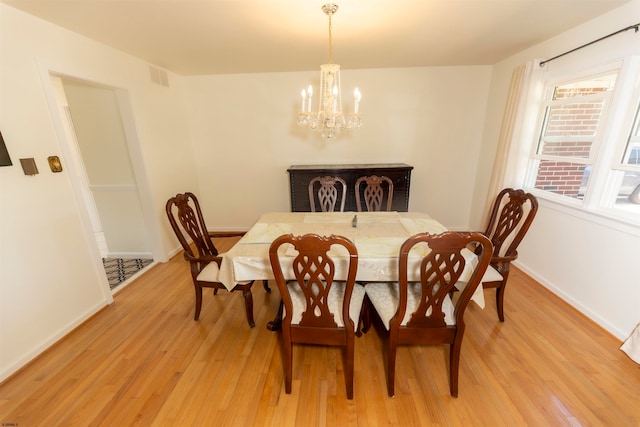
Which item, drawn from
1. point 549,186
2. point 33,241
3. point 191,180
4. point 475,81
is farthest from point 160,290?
point 475,81

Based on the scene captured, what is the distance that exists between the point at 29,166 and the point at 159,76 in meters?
1.90

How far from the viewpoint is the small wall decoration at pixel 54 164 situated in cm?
186

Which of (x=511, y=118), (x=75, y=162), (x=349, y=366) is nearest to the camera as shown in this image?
(x=349, y=366)

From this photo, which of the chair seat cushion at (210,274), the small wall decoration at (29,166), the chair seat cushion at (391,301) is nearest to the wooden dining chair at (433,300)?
the chair seat cushion at (391,301)

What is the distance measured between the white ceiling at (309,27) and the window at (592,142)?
20.6 inches

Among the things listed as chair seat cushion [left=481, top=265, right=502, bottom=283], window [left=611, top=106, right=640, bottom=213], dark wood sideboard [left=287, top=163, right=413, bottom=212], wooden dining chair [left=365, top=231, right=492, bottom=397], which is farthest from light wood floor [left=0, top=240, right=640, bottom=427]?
dark wood sideboard [left=287, top=163, right=413, bottom=212]

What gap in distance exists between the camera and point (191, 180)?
376 cm

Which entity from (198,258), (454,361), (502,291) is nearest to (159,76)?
(198,258)

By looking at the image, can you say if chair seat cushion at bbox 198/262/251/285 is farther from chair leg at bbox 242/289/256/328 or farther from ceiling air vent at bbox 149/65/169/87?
ceiling air vent at bbox 149/65/169/87

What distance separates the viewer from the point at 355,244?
5.53 feet

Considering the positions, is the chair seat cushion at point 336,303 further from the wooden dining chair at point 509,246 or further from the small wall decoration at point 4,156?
the small wall decoration at point 4,156

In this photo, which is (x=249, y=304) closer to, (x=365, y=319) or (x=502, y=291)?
(x=365, y=319)

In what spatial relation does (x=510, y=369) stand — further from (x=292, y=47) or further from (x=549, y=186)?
(x=292, y=47)

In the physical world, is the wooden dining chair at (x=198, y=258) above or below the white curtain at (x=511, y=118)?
below
